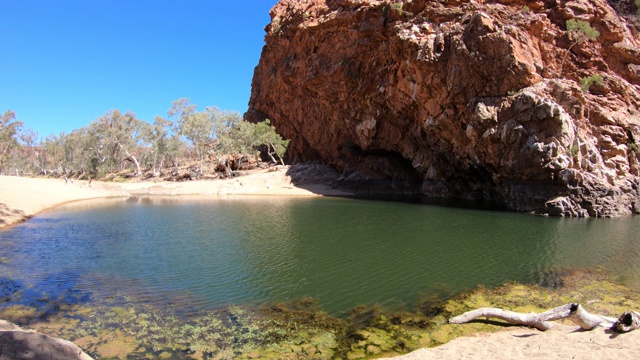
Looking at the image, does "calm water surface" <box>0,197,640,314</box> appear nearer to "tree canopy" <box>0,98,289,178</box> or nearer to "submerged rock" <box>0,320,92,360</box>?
"submerged rock" <box>0,320,92,360</box>

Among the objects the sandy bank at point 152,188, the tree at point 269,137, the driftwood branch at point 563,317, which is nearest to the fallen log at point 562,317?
the driftwood branch at point 563,317

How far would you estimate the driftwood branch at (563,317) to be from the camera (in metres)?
8.23

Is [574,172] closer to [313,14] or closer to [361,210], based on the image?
[361,210]

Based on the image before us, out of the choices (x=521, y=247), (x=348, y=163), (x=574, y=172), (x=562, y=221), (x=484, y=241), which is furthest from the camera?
(x=348, y=163)

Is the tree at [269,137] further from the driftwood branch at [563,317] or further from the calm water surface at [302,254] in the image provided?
the driftwood branch at [563,317]

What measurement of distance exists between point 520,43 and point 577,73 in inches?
320

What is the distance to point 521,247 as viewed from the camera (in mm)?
20703

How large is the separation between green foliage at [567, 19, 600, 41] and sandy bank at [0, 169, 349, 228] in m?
33.1

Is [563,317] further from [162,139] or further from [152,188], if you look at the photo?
[162,139]

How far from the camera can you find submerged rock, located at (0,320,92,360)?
15.3 feet

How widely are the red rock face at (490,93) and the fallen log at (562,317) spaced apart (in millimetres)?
26795

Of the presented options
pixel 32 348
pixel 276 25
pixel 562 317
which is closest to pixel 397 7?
pixel 276 25

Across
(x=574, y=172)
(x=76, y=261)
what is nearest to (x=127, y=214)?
(x=76, y=261)

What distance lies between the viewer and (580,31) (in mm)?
37938
